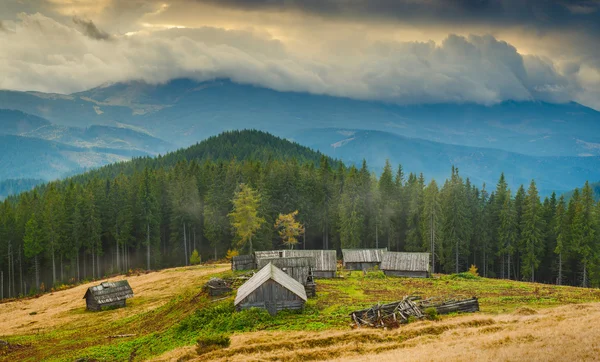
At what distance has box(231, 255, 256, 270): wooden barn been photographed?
62656 mm

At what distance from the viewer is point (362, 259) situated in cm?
6912

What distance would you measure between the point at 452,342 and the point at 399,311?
27.0 ft

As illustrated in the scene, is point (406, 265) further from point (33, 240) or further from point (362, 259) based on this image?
point (33, 240)

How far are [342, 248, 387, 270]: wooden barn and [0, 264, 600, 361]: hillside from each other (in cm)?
927

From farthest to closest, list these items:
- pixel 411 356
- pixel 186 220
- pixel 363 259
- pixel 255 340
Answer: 1. pixel 186 220
2. pixel 363 259
3. pixel 255 340
4. pixel 411 356

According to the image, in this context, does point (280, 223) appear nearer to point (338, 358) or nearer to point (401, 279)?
point (401, 279)

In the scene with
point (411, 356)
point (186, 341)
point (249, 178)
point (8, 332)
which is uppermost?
point (249, 178)

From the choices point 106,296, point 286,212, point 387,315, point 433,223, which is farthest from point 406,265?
point 106,296

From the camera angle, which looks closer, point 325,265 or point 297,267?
point 297,267

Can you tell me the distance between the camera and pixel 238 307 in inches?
1502

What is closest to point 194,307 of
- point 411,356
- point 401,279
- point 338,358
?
point 338,358

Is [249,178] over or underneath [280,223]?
over

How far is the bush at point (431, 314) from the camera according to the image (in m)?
33.6

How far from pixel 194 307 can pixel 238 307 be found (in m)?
6.64
